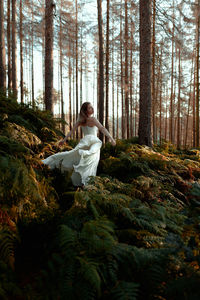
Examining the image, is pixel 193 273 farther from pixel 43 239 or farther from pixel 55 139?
pixel 55 139

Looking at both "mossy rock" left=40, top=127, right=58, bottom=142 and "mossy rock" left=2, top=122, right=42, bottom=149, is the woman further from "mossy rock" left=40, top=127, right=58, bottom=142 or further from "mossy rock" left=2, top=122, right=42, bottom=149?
"mossy rock" left=40, top=127, right=58, bottom=142

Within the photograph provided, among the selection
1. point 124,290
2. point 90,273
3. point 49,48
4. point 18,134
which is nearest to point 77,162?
point 18,134

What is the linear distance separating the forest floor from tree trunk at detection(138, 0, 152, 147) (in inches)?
113

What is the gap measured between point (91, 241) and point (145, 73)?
5.63m

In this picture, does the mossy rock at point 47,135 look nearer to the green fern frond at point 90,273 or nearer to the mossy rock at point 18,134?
the mossy rock at point 18,134

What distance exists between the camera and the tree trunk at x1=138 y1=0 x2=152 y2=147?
6.04 m

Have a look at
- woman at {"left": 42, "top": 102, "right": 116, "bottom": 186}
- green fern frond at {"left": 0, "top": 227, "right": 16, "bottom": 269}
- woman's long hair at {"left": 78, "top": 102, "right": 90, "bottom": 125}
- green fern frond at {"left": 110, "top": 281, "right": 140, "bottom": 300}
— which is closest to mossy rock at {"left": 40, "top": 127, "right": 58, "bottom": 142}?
woman's long hair at {"left": 78, "top": 102, "right": 90, "bottom": 125}

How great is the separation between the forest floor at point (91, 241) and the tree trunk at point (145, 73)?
2.86 meters

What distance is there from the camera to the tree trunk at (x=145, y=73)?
238 inches

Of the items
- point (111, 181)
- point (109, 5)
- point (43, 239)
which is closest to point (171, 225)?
point (111, 181)

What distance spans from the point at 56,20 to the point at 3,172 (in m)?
6.88

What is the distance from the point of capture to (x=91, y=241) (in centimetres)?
205

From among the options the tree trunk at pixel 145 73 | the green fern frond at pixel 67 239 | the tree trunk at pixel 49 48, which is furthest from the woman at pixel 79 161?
the tree trunk at pixel 49 48

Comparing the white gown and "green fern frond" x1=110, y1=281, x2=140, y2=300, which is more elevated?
the white gown
